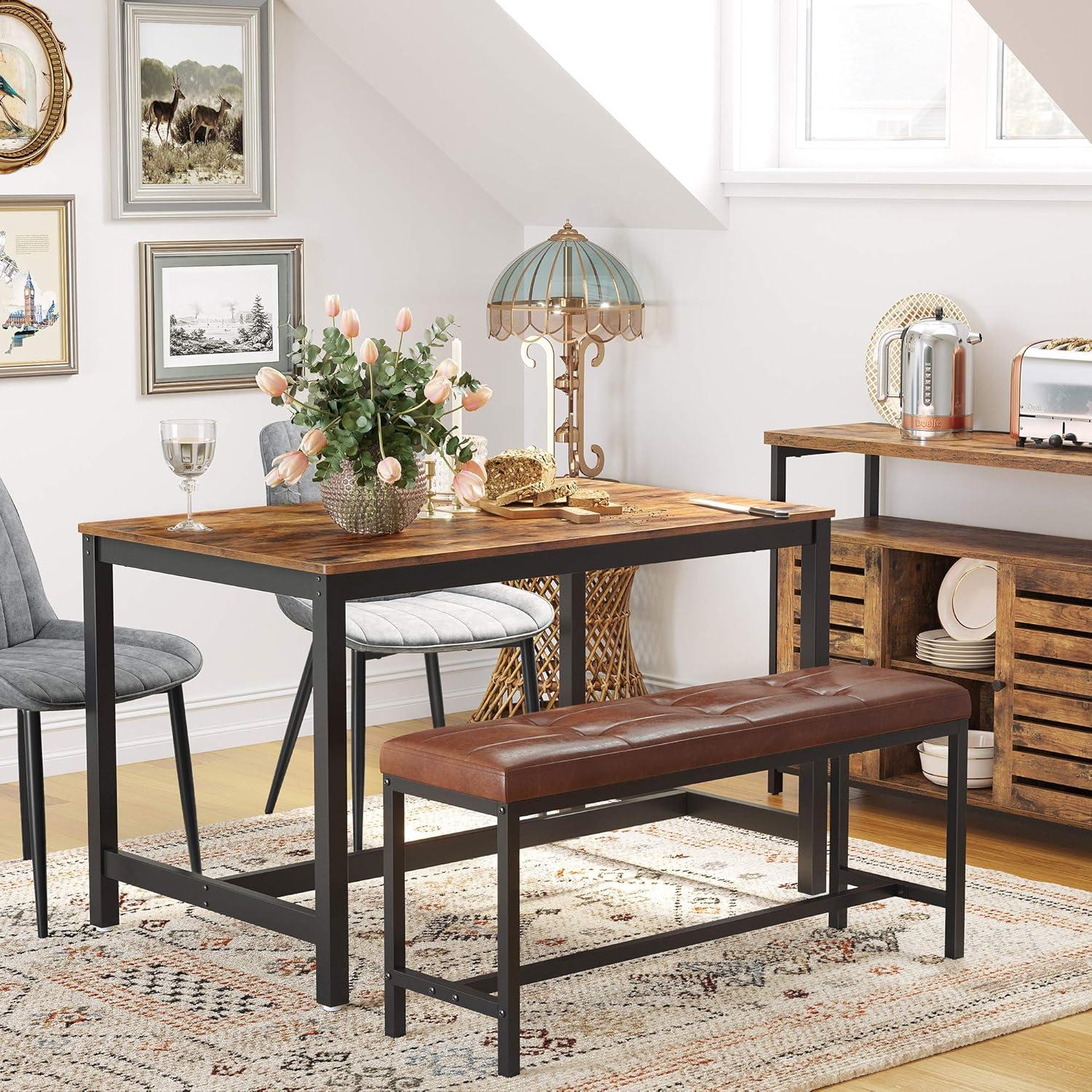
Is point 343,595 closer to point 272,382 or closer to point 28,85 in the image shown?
point 272,382

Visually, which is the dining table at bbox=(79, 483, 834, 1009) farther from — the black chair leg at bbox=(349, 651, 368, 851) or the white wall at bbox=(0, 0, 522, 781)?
the white wall at bbox=(0, 0, 522, 781)

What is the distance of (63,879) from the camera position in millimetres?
3959

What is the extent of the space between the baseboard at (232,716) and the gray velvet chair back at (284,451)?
2.80 ft

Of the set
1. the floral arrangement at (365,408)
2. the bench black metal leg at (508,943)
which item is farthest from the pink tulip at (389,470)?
the bench black metal leg at (508,943)

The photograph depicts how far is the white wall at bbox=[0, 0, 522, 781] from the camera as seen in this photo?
15.8 feet

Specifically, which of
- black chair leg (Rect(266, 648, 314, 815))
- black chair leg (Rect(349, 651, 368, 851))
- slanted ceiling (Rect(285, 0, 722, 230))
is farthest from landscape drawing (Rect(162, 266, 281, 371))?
black chair leg (Rect(349, 651, 368, 851))

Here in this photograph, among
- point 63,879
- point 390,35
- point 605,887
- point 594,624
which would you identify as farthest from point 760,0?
point 63,879

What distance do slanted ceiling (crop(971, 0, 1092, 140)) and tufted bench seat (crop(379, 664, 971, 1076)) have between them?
4.22ft

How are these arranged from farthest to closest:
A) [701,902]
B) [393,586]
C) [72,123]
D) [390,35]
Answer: [390,35]
[72,123]
[701,902]
[393,586]

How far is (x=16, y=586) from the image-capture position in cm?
399

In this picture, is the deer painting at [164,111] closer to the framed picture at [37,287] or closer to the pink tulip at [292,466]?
the framed picture at [37,287]

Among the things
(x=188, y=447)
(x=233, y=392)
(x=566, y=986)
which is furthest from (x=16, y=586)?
(x=566, y=986)

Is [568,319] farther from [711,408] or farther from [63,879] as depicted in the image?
[63,879]

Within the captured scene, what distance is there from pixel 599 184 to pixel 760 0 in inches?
26.2
